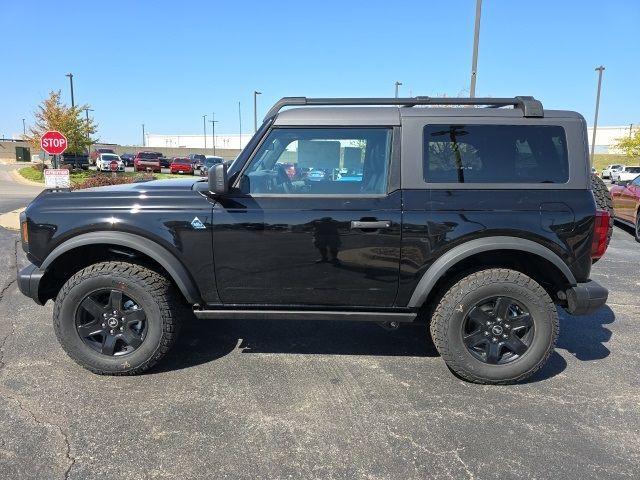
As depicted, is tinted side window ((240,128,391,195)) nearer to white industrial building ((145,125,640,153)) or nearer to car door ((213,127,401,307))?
car door ((213,127,401,307))

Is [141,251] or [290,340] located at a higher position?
[141,251]

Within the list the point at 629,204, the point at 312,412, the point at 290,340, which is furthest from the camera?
the point at 629,204

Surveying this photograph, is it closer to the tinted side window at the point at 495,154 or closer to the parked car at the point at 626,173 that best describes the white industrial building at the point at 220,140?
the parked car at the point at 626,173

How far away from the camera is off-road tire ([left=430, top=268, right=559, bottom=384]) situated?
134 inches

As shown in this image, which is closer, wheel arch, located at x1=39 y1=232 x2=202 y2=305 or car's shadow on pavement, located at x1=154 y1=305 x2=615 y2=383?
wheel arch, located at x1=39 y1=232 x2=202 y2=305

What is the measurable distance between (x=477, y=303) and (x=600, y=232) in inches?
39.9

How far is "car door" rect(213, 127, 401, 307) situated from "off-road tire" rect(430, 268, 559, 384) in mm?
443

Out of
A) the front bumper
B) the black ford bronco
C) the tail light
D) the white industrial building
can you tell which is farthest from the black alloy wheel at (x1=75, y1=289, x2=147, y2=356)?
the white industrial building

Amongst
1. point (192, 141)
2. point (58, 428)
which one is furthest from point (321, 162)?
point (192, 141)

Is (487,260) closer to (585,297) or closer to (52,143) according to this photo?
(585,297)

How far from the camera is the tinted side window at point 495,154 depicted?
3404 millimetres

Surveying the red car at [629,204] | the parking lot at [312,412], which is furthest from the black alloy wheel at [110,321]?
the red car at [629,204]

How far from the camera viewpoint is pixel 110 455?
265 centimetres

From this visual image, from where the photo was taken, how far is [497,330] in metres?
3.48
